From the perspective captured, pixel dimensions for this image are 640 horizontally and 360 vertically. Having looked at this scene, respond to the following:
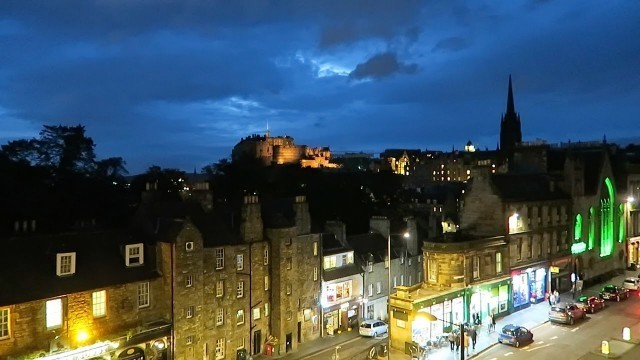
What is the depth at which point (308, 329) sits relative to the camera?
40.4m

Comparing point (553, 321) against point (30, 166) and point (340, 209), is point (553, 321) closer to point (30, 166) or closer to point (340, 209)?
point (340, 209)

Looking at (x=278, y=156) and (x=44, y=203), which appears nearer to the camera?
(x=44, y=203)

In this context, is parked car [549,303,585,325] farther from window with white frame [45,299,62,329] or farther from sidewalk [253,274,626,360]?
window with white frame [45,299,62,329]

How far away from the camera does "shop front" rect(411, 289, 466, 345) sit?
110 feet

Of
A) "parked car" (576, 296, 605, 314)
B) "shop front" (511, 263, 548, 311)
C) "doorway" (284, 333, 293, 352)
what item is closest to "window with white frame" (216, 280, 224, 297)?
"doorway" (284, 333, 293, 352)

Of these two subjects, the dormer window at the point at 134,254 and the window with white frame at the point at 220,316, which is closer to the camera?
the dormer window at the point at 134,254

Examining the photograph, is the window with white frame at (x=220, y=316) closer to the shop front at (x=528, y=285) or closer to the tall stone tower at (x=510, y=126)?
the shop front at (x=528, y=285)

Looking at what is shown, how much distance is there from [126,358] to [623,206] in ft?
183

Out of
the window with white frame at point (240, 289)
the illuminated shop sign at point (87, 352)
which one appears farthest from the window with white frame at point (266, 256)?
the illuminated shop sign at point (87, 352)

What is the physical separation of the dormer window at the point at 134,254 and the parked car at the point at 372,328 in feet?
59.9

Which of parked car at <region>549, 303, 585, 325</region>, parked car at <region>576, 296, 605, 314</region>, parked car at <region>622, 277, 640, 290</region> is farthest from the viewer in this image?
parked car at <region>622, 277, 640, 290</region>

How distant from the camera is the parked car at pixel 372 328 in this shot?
3994cm

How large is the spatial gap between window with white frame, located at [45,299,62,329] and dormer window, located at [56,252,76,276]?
1.63m

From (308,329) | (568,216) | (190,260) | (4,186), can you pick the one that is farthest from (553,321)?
(4,186)
